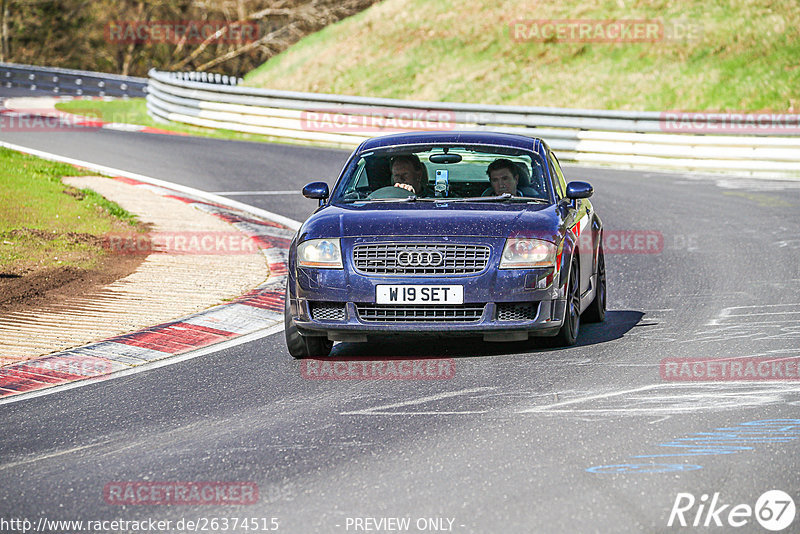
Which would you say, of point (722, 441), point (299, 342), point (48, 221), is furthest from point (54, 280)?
point (722, 441)

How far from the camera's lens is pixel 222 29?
188 feet

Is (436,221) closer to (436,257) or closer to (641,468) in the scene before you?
(436,257)

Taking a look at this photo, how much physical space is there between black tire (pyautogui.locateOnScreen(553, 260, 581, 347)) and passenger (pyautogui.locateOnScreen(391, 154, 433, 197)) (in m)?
1.38

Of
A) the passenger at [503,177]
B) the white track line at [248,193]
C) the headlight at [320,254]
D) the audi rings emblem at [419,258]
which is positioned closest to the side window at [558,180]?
the passenger at [503,177]

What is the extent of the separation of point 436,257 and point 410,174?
1508mm

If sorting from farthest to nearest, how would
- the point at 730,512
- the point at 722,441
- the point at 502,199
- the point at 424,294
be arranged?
the point at 502,199, the point at 424,294, the point at 722,441, the point at 730,512

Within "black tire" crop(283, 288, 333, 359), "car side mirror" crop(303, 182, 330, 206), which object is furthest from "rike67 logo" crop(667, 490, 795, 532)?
"car side mirror" crop(303, 182, 330, 206)

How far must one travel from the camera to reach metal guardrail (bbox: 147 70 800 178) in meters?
22.8

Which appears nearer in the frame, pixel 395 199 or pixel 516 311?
pixel 516 311

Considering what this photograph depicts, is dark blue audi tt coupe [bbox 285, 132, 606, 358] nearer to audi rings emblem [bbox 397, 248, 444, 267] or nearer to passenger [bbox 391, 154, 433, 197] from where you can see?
audi rings emblem [bbox 397, 248, 444, 267]

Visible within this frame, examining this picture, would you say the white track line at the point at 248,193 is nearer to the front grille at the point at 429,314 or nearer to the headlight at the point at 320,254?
the headlight at the point at 320,254

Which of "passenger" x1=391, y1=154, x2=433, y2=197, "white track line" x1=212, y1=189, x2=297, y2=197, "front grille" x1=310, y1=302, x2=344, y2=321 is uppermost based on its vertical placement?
"passenger" x1=391, y1=154, x2=433, y2=197

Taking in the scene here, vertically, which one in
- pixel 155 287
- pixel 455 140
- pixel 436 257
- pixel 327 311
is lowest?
pixel 155 287

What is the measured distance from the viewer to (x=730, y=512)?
513cm
